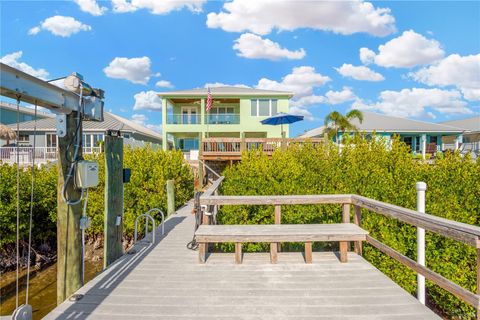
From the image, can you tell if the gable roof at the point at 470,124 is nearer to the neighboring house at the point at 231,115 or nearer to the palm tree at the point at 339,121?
the palm tree at the point at 339,121

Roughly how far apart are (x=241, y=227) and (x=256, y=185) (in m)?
2.48

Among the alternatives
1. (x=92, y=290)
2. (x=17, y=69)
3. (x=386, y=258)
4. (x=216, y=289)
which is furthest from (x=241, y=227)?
(x=17, y=69)

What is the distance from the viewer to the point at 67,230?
3684mm

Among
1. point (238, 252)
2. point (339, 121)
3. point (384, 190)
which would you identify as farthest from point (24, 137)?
point (384, 190)

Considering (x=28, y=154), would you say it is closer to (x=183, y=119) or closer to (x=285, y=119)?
(x=183, y=119)

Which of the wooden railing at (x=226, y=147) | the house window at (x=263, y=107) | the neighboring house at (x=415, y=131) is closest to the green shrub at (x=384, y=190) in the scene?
the wooden railing at (x=226, y=147)

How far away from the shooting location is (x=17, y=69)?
9.07 feet

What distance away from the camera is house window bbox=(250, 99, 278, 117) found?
25.2 metres

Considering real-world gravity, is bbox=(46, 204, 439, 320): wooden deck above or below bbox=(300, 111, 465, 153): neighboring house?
below

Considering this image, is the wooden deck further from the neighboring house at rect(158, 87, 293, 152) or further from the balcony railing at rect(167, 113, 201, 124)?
the balcony railing at rect(167, 113, 201, 124)

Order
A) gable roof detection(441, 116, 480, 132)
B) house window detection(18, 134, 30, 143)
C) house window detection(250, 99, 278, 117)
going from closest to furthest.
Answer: house window detection(250, 99, 278, 117)
house window detection(18, 134, 30, 143)
gable roof detection(441, 116, 480, 132)

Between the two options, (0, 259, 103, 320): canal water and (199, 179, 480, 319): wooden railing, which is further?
(0, 259, 103, 320): canal water

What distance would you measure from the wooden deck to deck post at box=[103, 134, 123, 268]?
25cm

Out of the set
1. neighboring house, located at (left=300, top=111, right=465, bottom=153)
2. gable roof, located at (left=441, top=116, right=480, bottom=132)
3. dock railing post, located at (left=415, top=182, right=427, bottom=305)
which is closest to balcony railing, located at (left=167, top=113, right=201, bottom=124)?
neighboring house, located at (left=300, top=111, right=465, bottom=153)
